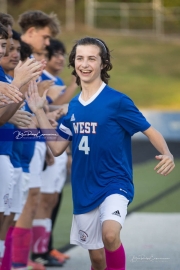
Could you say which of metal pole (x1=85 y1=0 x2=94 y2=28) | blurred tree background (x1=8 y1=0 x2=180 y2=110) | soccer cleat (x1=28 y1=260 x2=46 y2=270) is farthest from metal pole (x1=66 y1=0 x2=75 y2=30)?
soccer cleat (x1=28 y1=260 x2=46 y2=270)

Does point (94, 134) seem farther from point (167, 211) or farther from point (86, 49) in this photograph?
point (167, 211)

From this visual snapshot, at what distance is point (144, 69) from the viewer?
110 ft

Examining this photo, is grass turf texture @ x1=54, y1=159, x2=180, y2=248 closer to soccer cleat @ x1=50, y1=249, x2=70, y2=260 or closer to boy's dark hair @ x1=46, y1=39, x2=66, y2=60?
soccer cleat @ x1=50, y1=249, x2=70, y2=260

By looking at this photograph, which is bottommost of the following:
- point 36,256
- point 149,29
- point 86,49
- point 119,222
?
point 36,256

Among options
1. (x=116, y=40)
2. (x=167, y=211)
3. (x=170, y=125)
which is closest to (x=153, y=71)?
(x=116, y=40)

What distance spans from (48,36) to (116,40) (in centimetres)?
3015

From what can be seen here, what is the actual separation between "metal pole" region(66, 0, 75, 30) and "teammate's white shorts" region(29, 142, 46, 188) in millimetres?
31717

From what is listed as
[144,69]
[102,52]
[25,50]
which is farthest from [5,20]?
[144,69]

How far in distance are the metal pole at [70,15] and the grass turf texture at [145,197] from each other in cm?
2591

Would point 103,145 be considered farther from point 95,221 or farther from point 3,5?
point 3,5

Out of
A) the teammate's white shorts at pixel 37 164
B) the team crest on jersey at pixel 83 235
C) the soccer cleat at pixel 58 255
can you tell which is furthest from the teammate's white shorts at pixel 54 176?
the team crest on jersey at pixel 83 235

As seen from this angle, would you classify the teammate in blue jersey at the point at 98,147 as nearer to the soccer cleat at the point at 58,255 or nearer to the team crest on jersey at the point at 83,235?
the team crest on jersey at the point at 83,235

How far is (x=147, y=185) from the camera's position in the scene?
10.6m

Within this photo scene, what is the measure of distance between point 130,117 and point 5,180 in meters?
1.05
